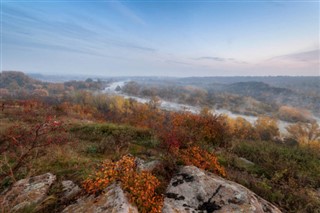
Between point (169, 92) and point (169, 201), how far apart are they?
187352 millimetres

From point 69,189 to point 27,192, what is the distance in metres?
0.87

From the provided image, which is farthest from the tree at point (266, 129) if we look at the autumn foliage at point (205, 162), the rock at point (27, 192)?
the rock at point (27, 192)

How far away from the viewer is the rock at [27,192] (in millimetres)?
3688

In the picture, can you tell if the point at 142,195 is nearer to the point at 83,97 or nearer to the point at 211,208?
the point at 211,208

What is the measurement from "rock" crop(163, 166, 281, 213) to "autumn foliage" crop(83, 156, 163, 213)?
0.33m

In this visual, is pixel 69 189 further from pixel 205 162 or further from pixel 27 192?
pixel 205 162

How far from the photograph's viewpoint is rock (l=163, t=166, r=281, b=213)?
3.84m

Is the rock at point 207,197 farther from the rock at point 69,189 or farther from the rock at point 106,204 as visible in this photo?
the rock at point 69,189

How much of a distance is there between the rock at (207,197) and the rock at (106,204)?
87 cm

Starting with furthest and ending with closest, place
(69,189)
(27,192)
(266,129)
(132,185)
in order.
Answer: (266,129) < (69,189) < (27,192) < (132,185)

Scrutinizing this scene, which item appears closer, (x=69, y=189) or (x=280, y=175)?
(x=69, y=189)

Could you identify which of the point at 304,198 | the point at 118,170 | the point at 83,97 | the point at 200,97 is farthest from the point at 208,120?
the point at 200,97

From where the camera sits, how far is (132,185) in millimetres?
3980

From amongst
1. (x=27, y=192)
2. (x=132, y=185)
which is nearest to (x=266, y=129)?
(x=132, y=185)
